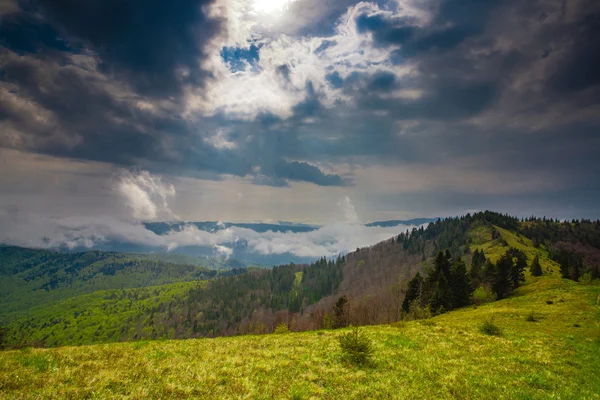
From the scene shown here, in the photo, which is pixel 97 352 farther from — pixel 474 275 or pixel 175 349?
pixel 474 275

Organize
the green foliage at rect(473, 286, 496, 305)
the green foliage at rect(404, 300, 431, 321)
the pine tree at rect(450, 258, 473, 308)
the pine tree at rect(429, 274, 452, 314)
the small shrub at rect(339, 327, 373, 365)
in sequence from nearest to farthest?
the small shrub at rect(339, 327, 373, 365) → the green foliage at rect(404, 300, 431, 321) → the pine tree at rect(429, 274, 452, 314) → the pine tree at rect(450, 258, 473, 308) → the green foliage at rect(473, 286, 496, 305)

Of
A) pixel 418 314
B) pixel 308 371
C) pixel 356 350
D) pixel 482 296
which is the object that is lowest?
pixel 418 314

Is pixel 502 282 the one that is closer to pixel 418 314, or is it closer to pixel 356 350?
pixel 418 314

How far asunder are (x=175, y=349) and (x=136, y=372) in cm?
656

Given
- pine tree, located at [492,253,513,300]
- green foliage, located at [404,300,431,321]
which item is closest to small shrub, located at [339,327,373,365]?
green foliage, located at [404,300,431,321]

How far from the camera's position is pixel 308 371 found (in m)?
14.9

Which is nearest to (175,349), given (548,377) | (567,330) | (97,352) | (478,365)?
(97,352)

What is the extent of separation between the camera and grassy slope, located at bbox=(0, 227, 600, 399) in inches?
444

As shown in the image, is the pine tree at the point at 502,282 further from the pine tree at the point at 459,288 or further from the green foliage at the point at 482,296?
the pine tree at the point at 459,288

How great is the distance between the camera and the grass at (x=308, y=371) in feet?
36.9

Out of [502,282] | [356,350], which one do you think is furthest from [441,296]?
[356,350]

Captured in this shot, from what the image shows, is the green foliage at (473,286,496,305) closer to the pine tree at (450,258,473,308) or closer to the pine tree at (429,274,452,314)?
the pine tree at (450,258,473,308)

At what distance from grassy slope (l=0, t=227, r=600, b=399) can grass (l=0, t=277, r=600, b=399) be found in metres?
0.05

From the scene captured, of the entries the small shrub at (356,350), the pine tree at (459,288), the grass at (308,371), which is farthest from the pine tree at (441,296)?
the small shrub at (356,350)
